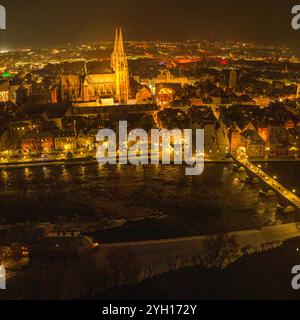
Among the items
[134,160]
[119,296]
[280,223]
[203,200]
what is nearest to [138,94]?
[134,160]

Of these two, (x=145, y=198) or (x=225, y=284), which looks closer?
(x=225, y=284)

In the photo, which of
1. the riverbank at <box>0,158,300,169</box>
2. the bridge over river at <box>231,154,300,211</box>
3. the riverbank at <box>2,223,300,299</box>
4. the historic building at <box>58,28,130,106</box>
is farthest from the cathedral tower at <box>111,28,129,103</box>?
the riverbank at <box>2,223,300,299</box>

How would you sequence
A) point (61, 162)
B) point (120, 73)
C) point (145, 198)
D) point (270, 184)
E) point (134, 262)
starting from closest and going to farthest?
point (134, 262)
point (145, 198)
point (270, 184)
point (61, 162)
point (120, 73)

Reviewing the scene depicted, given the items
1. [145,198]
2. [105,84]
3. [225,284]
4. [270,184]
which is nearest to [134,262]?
[225,284]

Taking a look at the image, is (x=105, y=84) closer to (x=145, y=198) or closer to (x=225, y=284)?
(x=145, y=198)

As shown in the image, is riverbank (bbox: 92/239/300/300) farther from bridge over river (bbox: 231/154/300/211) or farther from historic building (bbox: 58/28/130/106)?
historic building (bbox: 58/28/130/106)

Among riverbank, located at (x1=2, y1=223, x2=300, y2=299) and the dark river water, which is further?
the dark river water

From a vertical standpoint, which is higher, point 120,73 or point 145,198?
point 120,73
